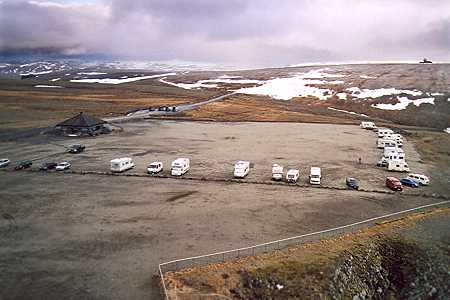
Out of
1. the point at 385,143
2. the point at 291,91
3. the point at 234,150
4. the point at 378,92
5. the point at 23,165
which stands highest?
the point at 378,92

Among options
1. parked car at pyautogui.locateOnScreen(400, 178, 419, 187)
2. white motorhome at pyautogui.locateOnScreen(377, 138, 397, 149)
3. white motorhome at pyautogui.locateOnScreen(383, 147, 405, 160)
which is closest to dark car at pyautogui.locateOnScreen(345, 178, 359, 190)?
parked car at pyautogui.locateOnScreen(400, 178, 419, 187)

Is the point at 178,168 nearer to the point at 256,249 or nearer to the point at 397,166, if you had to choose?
the point at 256,249

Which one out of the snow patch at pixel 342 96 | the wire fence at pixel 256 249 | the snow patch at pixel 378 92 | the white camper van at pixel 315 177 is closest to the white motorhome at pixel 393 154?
the white camper van at pixel 315 177

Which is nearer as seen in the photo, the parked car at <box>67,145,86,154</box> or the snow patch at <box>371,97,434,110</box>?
the parked car at <box>67,145,86,154</box>

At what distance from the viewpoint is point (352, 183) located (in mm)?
24641

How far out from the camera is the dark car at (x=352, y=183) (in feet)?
80.1

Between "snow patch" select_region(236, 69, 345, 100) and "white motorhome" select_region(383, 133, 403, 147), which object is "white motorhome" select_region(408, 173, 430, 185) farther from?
"snow patch" select_region(236, 69, 345, 100)

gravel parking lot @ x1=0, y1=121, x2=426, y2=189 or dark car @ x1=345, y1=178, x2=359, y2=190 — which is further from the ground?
dark car @ x1=345, y1=178, x2=359, y2=190

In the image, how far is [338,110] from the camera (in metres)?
73.7

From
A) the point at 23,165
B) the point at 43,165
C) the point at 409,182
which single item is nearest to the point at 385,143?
the point at 409,182

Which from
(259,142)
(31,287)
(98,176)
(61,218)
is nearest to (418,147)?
(259,142)

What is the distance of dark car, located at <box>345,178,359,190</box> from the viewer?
80.1 feet

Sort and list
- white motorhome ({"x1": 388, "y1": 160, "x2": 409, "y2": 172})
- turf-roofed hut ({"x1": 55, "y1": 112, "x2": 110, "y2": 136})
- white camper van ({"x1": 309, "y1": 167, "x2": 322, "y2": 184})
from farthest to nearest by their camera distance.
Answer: turf-roofed hut ({"x1": 55, "y1": 112, "x2": 110, "y2": 136}) < white motorhome ({"x1": 388, "y1": 160, "x2": 409, "y2": 172}) < white camper van ({"x1": 309, "y1": 167, "x2": 322, "y2": 184})

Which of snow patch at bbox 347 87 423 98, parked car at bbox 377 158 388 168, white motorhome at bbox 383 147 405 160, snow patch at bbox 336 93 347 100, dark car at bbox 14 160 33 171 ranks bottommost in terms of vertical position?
dark car at bbox 14 160 33 171
